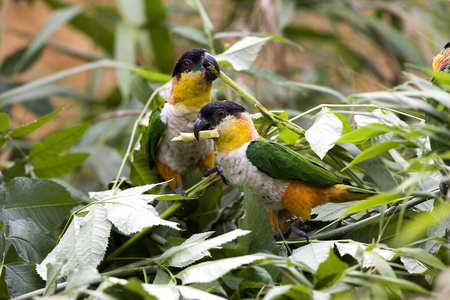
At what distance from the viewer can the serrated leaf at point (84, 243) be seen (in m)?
0.82

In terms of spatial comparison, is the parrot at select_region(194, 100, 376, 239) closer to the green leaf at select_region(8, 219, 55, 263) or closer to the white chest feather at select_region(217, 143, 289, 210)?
the white chest feather at select_region(217, 143, 289, 210)

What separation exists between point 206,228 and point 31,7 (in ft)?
9.89

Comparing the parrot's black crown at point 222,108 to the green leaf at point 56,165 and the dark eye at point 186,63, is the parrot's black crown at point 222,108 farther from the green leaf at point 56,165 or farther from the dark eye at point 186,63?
the green leaf at point 56,165

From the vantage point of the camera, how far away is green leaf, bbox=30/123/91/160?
1.28m

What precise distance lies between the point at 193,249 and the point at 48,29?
1.92 metres

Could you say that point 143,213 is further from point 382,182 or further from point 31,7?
point 31,7

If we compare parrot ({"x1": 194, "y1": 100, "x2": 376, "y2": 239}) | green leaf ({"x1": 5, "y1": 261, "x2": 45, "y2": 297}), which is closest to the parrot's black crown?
parrot ({"x1": 194, "y1": 100, "x2": 376, "y2": 239})

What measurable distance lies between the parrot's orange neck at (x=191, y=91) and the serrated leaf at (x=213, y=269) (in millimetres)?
531

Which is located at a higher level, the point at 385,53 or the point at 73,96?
the point at 385,53

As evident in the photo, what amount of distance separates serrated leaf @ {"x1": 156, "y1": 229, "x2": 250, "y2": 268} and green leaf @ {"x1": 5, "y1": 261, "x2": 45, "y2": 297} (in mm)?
262

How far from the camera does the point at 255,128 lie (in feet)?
3.71

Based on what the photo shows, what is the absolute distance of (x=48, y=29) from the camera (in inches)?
93.0

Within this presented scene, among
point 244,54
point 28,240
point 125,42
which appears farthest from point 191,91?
point 125,42

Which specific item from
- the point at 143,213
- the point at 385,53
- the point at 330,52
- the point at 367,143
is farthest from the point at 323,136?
the point at 330,52
